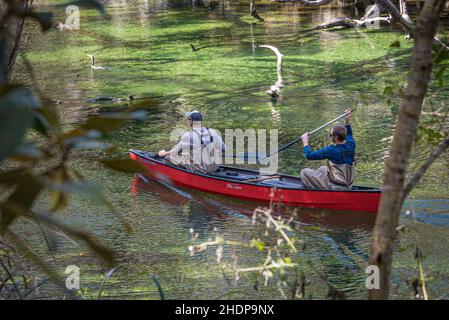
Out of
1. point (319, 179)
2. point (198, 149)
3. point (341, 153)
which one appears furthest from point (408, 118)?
point (198, 149)

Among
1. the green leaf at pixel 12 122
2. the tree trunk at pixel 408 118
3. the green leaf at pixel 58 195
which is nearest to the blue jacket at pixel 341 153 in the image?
the tree trunk at pixel 408 118

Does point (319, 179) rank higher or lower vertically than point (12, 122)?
lower

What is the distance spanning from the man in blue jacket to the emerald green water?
28 cm

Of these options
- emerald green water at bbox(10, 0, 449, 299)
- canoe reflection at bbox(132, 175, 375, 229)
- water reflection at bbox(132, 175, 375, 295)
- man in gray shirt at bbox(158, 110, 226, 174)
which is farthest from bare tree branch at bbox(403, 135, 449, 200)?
man in gray shirt at bbox(158, 110, 226, 174)

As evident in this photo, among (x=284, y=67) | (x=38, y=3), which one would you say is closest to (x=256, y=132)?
(x=284, y=67)

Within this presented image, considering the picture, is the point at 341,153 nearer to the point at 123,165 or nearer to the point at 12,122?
the point at 123,165

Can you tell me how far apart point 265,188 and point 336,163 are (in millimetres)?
736

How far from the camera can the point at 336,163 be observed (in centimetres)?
670

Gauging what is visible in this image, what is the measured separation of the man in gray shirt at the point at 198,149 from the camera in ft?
24.5

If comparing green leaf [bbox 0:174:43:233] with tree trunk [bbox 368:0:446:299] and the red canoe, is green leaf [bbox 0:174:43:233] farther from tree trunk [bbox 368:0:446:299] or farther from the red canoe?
the red canoe

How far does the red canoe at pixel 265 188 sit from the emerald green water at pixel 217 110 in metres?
0.10

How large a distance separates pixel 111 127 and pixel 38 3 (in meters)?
17.7

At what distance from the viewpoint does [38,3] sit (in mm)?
18062
